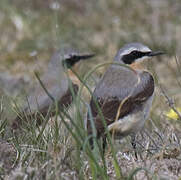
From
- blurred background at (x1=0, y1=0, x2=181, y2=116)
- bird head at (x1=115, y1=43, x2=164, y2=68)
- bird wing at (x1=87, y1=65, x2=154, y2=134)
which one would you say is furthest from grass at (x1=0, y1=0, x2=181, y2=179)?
bird wing at (x1=87, y1=65, x2=154, y2=134)

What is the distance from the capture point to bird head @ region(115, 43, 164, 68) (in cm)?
462

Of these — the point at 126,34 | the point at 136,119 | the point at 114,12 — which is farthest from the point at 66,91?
the point at 114,12

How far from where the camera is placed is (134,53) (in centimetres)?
466

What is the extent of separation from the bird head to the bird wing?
0.60 feet

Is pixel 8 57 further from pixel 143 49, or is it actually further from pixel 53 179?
pixel 53 179

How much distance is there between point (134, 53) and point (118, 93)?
0.61 meters

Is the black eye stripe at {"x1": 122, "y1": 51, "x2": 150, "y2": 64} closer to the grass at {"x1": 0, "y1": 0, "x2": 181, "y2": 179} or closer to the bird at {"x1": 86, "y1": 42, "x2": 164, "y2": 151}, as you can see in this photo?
the bird at {"x1": 86, "y1": 42, "x2": 164, "y2": 151}

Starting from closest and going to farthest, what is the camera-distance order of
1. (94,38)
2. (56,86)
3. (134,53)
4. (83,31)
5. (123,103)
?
(123,103), (134,53), (56,86), (94,38), (83,31)

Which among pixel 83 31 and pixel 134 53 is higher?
pixel 134 53

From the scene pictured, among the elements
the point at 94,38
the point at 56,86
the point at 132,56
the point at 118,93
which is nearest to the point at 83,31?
the point at 94,38

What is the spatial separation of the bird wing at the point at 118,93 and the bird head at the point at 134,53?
0.60 ft

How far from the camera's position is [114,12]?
10523mm

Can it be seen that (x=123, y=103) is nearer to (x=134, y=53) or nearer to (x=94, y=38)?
(x=134, y=53)

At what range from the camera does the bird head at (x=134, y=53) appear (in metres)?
4.62
